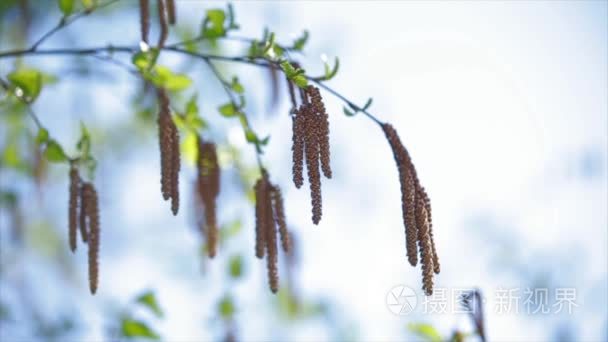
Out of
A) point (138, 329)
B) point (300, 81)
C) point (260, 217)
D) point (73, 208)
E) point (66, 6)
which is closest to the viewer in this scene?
point (300, 81)

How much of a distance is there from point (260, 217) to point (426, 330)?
3.95 feet

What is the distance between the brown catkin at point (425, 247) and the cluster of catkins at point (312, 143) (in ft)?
1.17

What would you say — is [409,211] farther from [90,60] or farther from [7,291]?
[7,291]

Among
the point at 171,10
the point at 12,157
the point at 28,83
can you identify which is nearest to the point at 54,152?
the point at 28,83

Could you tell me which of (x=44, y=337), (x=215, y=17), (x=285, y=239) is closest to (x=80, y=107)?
(x=44, y=337)

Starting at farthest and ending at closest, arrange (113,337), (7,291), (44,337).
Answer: (7,291) → (44,337) → (113,337)

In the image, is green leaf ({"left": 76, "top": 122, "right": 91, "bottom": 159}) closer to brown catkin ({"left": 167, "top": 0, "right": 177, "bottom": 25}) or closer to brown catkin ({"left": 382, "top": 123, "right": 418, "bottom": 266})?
brown catkin ({"left": 167, "top": 0, "right": 177, "bottom": 25})

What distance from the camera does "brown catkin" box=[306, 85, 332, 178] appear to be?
8.75 ft

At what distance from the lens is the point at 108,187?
9.98 m

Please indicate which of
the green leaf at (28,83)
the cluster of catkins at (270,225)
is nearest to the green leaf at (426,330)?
the cluster of catkins at (270,225)

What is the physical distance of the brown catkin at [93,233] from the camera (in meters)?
3.36

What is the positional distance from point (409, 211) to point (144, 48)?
1420mm

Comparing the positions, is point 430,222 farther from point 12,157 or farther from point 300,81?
point 12,157

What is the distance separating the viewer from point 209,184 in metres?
3.75
